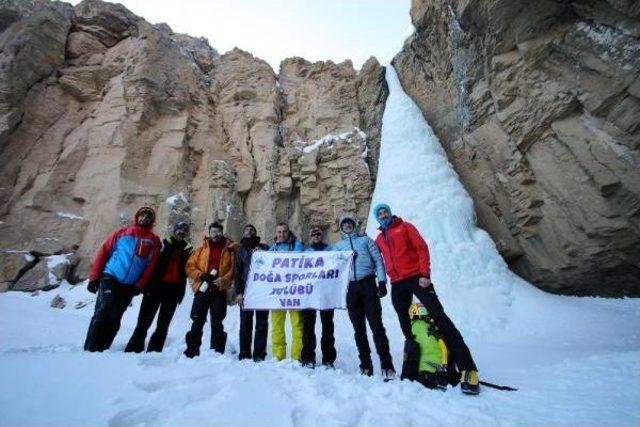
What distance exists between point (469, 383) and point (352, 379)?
1001 mm

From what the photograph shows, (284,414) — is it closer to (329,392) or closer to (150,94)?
(329,392)

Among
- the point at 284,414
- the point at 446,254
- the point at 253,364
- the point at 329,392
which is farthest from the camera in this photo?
the point at 446,254

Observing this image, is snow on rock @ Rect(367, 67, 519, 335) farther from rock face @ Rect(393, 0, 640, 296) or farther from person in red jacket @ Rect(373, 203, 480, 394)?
person in red jacket @ Rect(373, 203, 480, 394)

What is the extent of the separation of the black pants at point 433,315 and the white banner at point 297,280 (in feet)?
2.38

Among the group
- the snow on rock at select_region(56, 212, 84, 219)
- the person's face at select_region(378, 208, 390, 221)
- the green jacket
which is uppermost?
the snow on rock at select_region(56, 212, 84, 219)

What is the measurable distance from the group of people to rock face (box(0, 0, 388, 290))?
A: 270 inches

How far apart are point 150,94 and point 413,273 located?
490 inches

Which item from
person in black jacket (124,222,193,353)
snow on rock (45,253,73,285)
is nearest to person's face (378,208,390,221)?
person in black jacket (124,222,193,353)

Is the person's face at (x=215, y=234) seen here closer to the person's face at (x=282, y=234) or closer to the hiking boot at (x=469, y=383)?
the person's face at (x=282, y=234)

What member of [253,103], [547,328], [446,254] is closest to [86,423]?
[547,328]

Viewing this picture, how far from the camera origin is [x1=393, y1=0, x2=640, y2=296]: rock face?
5.58m

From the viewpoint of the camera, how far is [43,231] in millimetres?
10328

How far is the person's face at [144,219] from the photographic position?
14.3ft

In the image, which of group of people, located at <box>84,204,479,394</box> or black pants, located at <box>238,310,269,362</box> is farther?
black pants, located at <box>238,310,269,362</box>
